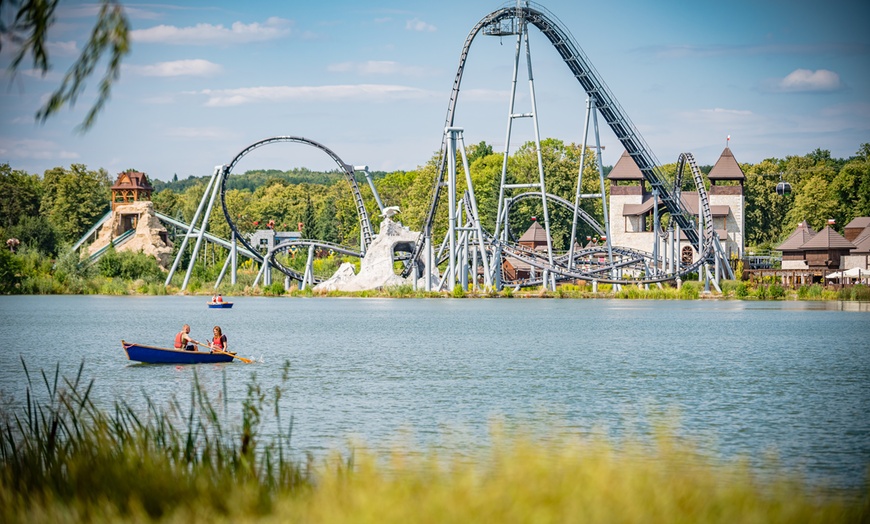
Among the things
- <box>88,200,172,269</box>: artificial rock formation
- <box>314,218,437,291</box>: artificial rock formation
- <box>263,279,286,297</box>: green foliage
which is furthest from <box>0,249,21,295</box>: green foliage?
<box>314,218,437,291</box>: artificial rock formation

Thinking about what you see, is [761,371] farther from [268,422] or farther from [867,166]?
[867,166]

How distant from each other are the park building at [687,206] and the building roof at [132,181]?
41.2 metres

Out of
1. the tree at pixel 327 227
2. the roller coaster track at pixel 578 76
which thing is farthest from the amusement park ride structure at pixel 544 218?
the tree at pixel 327 227

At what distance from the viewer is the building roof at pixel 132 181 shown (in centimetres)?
10300

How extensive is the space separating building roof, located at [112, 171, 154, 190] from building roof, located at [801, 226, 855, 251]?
56568mm

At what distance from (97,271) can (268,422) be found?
66.7 meters

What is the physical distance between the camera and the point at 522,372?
28.8 meters

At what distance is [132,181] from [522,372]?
264 ft

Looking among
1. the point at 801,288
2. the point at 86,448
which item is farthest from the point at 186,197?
the point at 86,448

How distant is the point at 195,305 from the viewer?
69000 millimetres

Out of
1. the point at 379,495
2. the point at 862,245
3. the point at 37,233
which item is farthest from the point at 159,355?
the point at 37,233

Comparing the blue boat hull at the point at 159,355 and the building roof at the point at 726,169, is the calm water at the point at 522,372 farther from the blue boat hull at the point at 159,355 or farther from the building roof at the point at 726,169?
the building roof at the point at 726,169

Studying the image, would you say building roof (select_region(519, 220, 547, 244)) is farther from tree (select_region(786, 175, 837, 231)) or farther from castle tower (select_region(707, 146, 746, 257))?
tree (select_region(786, 175, 837, 231))

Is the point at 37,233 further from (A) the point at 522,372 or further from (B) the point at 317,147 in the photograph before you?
Result: (A) the point at 522,372
